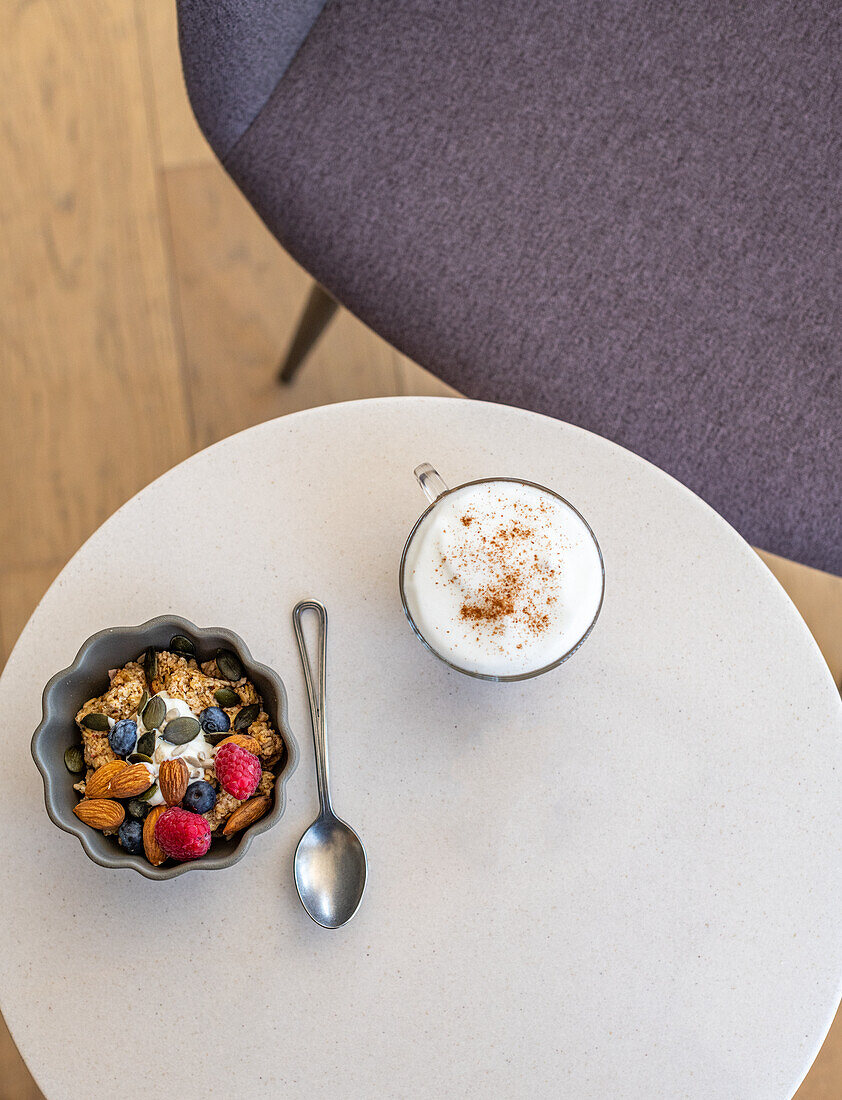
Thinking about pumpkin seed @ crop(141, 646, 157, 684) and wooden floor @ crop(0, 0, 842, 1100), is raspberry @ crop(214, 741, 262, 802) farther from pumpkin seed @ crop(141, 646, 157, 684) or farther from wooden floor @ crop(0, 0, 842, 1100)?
wooden floor @ crop(0, 0, 842, 1100)

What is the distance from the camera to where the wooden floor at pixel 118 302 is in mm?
1402

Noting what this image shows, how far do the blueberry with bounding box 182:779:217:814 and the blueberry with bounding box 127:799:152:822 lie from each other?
0.03 m

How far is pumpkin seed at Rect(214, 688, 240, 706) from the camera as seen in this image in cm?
67

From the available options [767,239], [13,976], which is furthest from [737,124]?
[13,976]

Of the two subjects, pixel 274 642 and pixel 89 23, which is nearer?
pixel 274 642

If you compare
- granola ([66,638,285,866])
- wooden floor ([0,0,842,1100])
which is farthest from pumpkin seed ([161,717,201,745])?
wooden floor ([0,0,842,1100])

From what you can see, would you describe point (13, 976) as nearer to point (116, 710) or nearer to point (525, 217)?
point (116, 710)

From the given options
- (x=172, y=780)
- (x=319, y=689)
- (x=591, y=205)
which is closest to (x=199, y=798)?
(x=172, y=780)

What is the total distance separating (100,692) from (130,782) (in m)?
0.09

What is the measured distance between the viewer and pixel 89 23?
1.52 metres

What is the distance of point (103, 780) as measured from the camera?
25.0 inches

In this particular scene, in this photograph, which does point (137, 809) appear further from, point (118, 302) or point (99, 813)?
point (118, 302)

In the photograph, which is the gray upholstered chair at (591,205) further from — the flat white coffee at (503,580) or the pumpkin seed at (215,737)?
the pumpkin seed at (215,737)

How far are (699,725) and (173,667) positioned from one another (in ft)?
1.36
